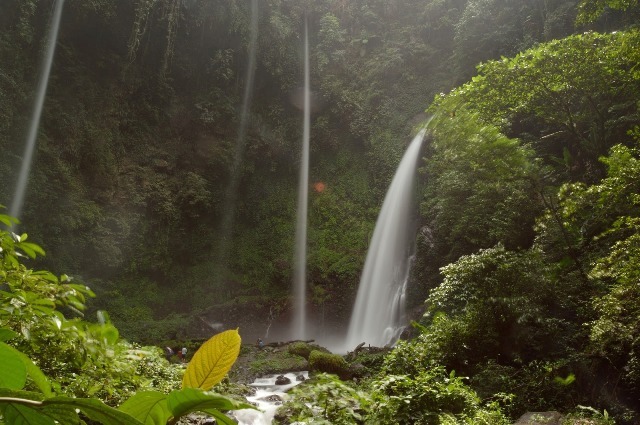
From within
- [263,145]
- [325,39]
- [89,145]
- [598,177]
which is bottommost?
[598,177]

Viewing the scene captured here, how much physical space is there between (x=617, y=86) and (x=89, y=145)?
17.3m

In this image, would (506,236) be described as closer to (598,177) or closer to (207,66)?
(598,177)

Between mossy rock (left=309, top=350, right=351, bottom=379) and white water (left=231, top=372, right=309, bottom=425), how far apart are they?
634 millimetres

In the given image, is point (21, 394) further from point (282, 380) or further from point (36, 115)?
point (36, 115)

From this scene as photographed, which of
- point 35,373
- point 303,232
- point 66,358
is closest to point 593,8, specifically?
point 66,358

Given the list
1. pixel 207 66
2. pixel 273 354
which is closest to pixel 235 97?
pixel 207 66

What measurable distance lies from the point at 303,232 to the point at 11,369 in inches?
727

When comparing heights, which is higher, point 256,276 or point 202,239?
point 202,239

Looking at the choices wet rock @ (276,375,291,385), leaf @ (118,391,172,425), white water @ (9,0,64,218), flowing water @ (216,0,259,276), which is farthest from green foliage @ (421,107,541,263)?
white water @ (9,0,64,218)

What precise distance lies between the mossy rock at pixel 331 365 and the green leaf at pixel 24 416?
8728mm

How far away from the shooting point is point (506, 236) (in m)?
9.54

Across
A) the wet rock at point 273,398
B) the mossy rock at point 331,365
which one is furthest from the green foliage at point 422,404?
the mossy rock at point 331,365

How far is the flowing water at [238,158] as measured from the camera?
18536mm

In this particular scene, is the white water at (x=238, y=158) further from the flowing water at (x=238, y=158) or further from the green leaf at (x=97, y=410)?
the green leaf at (x=97, y=410)
